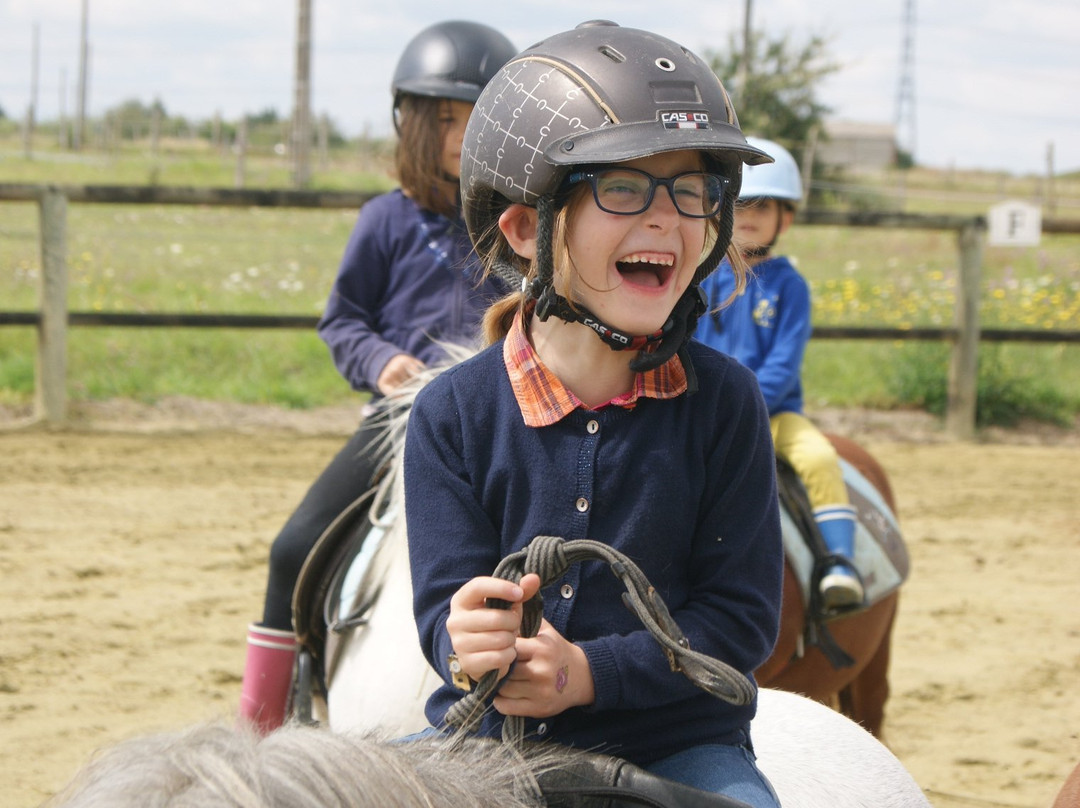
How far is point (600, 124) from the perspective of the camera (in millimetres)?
1486

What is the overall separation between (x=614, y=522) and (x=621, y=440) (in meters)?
0.10

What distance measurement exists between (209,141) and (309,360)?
1478 inches

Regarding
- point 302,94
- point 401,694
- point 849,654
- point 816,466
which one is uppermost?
point 302,94

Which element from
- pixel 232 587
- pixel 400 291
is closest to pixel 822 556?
pixel 400 291

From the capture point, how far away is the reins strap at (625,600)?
1.32 metres

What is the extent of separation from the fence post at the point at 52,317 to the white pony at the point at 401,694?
17.8ft

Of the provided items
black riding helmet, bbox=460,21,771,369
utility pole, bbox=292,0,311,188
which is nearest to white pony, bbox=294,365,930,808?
black riding helmet, bbox=460,21,771,369

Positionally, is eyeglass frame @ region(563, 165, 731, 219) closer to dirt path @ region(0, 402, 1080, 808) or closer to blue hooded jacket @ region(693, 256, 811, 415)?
blue hooded jacket @ region(693, 256, 811, 415)

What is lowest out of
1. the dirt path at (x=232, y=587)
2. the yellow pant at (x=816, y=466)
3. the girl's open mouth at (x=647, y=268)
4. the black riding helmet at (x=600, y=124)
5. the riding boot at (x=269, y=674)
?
the dirt path at (x=232, y=587)

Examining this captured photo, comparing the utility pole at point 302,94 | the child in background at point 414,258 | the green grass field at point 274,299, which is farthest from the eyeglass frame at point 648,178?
the utility pole at point 302,94

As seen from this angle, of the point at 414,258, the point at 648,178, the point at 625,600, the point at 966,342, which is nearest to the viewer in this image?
the point at 625,600

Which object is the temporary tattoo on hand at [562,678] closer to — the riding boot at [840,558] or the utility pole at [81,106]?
the riding boot at [840,558]

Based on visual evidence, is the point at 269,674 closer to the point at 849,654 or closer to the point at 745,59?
the point at 849,654

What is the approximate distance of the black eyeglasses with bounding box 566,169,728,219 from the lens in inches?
57.8
